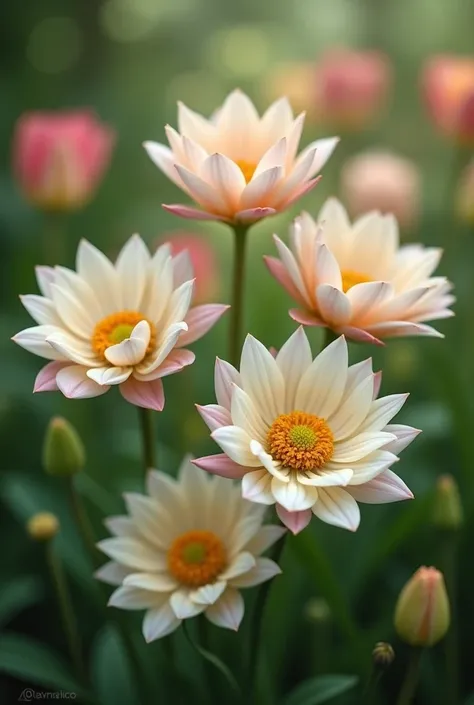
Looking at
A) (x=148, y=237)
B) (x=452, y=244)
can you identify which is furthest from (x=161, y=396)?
(x=148, y=237)

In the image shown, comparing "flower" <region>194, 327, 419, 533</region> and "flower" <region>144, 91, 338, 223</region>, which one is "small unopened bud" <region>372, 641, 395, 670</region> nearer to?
"flower" <region>194, 327, 419, 533</region>

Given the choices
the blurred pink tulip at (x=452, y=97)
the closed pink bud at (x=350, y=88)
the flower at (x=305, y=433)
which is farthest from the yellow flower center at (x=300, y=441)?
the closed pink bud at (x=350, y=88)

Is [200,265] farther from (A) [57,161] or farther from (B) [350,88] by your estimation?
(B) [350,88]

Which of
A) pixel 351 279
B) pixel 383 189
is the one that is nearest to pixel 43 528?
pixel 351 279

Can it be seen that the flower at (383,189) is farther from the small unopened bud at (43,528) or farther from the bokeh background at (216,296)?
the small unopened bud at (43,528)

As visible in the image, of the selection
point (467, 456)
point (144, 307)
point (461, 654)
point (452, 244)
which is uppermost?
point (144, 307)

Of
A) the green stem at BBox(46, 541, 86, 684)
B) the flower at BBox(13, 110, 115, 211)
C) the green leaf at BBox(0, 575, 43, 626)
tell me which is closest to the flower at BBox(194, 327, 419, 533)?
the green stem at BBox(46, 541, 86, 684)

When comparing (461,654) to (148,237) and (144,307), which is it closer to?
(144,307)
